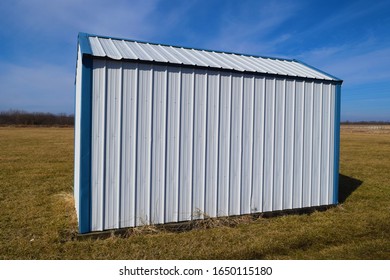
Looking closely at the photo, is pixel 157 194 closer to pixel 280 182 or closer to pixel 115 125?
pixel 115 125

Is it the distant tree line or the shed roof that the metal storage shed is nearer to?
the shed roof

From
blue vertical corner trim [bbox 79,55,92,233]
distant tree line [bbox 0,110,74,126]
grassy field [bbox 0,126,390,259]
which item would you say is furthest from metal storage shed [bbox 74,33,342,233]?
distant tree line [bbox 0,110,74,126]

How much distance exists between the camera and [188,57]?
6688 millimetres

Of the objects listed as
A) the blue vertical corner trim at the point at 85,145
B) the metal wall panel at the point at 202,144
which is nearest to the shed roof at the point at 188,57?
the metal wall panel at the point at 202,144

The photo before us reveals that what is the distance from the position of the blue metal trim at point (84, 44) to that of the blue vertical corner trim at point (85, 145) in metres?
0.18

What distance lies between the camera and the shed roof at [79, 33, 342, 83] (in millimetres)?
5773

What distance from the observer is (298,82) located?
7188mm

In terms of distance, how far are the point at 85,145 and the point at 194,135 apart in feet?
6.83

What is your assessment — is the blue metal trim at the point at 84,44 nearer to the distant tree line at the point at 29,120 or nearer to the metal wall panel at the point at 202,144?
the metal wall panel at the point at 202,144

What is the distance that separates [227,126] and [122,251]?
3172mm

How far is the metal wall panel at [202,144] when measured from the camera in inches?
217

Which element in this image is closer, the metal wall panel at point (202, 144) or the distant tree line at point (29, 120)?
the metal wall panel at point (202, 144)

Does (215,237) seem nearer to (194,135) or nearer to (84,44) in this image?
(194,135)

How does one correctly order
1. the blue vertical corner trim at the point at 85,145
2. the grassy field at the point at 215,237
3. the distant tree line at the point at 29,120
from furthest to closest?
the distant tree line at the point at 29,120, the blue vertical corner trim at the point at 85,145, the grassy field at the point at 215,237
